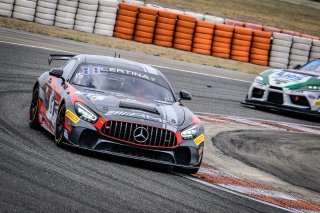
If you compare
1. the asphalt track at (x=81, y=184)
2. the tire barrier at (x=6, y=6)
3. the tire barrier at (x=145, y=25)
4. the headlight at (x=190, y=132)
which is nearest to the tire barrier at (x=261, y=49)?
the tire barrier at (x=145, y=25)

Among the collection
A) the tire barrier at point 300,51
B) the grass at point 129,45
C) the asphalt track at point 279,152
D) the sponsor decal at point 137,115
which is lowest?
the asphalt track at point 279,152

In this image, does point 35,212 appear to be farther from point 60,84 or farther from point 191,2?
point 191,2

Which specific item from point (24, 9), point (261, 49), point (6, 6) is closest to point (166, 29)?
point (261, 49)

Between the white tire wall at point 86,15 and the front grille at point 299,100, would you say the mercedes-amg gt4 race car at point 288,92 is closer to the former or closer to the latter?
the front grille at point 299,100

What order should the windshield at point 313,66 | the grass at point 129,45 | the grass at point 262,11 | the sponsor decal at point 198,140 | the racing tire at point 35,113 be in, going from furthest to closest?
the grass at point 262,11 < the grass at point 129,45 < the windshield at point 313,66 < the racing tire at point 35,113 < the sponsor decal at point 198,140

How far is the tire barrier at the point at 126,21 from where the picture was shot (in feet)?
83.3

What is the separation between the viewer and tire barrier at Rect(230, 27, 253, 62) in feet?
83.7

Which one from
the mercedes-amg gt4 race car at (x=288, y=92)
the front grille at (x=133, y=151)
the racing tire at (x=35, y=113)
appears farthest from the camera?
the mercedes-amg gt4 race car at (x=288, y=92)

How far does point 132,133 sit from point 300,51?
18.3 m

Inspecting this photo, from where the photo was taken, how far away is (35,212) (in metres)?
5.66

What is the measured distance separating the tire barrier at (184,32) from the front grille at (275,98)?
907 cm

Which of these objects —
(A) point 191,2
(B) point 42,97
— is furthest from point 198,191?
(A) point 191,2

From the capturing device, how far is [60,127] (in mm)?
8797

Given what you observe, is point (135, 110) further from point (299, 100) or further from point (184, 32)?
point (184, 32)
